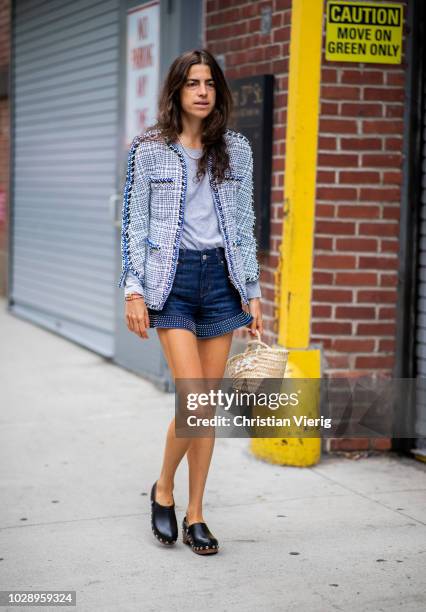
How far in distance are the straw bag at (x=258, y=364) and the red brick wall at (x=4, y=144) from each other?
8.97m

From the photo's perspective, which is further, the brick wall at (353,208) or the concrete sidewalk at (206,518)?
the brick wall at (353,208)

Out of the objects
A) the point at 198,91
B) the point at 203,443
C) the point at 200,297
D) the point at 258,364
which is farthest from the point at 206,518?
the point at 198,91

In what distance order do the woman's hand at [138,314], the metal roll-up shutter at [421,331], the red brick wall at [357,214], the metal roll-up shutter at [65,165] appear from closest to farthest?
the woman's hand at [138,314] → the red brick wall at [357,214] → the metal roll-up shutter at [421,331] → the metal roll-up shutter at [65,165]

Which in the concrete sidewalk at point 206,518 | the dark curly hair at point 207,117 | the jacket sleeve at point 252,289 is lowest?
the concrete sidewalk at point 206,518

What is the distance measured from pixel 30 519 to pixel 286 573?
132 centimetres

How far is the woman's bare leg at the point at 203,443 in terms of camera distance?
14.2 ft

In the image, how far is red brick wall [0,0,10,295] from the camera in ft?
42.3

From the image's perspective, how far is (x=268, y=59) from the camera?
620cm

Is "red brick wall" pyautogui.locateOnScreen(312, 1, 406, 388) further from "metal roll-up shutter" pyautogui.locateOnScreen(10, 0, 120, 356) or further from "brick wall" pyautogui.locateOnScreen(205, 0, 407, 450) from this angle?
"metal roll-up shutter" pyautogui.locateOnScreen(10, 0, 120, 356)

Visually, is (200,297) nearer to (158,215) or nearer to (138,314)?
(138,314)

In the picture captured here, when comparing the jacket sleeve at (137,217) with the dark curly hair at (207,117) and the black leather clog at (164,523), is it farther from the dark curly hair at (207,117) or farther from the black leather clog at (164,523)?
the black leather clog at (164,523)

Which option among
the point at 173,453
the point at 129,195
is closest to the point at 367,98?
the point at 129,195

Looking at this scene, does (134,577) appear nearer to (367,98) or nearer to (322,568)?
(322,568)

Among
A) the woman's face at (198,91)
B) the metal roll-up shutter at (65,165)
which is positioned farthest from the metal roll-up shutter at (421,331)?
the metal roll-up shutter at (65,165)
